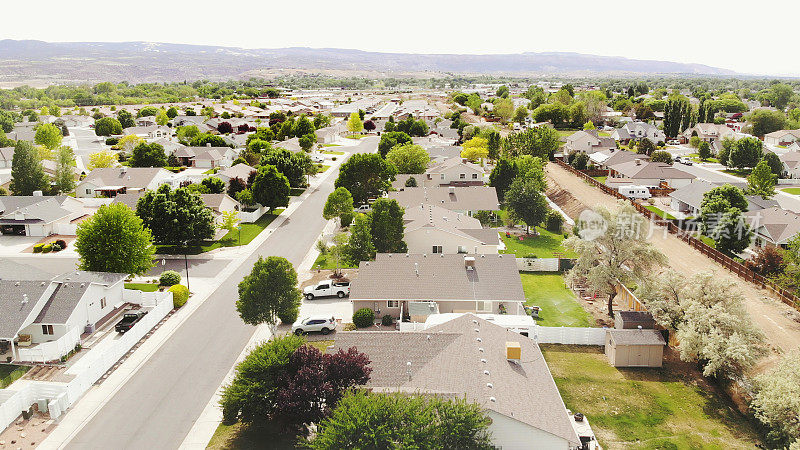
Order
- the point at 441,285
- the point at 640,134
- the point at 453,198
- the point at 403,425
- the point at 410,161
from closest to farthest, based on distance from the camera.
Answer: the point at 403,425 < the point at 441,285 < the point at 453,198 < the point at 410,161 < the point at 640,134

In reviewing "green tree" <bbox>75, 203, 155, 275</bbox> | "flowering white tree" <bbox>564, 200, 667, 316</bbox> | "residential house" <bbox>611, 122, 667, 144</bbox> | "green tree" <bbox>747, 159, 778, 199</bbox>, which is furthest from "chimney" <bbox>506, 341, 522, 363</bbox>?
"residential house" <bbox>611, 122, 667, 144</bbox>

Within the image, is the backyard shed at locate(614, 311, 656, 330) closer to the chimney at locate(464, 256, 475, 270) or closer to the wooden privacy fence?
the chimney at locate(464, 256, 475, 270)

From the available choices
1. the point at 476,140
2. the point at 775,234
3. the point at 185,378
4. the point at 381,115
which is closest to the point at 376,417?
the point at 185,378

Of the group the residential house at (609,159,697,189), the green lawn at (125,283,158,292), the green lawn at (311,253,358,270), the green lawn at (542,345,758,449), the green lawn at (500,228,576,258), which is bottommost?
the green lawn at (542,345,758,449)

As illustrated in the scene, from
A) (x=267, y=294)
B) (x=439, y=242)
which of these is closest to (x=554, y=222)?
(x=439, y=242)

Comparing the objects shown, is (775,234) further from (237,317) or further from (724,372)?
(237,317)

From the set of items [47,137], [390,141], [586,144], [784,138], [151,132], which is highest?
[784,138]

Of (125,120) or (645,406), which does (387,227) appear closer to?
(645,406)
